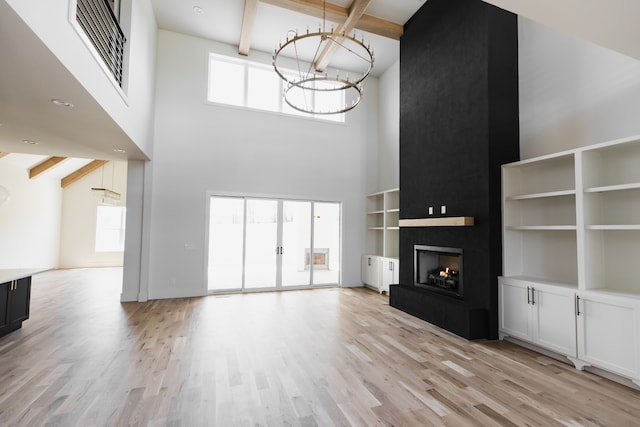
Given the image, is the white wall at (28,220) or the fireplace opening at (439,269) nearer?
the fireplace opening at (439,269)

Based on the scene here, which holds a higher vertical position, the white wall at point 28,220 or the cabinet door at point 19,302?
the white wall at point 28,220

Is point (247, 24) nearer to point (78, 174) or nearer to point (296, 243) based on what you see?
point (296, 243)

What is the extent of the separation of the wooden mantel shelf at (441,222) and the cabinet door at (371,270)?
1.87m

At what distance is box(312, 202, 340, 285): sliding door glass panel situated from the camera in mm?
7598

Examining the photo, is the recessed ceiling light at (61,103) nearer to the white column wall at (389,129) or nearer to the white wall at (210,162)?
the white wall at (210,162)

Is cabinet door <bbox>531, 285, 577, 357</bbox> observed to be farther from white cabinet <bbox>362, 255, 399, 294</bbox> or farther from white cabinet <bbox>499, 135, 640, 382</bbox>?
white cabinet <bbox>362, 255, 399, 294</bbox>

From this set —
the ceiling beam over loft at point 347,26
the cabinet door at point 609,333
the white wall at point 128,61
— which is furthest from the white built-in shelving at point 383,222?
the white wall at point 128,61

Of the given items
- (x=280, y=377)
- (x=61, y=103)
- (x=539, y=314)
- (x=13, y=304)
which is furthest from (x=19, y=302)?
(x=539, y=314)

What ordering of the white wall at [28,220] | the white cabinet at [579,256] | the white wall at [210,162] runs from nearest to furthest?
the white cabinet at [579,256] < the white wall at [210,162] < the white wall at [28,220]


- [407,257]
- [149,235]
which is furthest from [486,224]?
[149,235]

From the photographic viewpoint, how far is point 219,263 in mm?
6746

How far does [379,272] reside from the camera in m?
7.09

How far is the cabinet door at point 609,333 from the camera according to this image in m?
2.78

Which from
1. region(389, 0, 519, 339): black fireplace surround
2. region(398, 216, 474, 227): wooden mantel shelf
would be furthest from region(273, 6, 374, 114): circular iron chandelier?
region(398, 216, 474, 227): wooden mantel shelf
